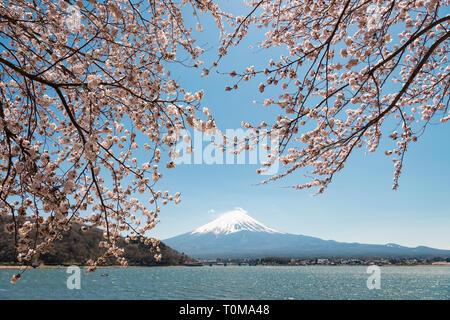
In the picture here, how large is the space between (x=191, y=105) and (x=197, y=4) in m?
2.12

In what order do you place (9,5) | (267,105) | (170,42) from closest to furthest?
1. (9,5)
2. (267,105)
3. (170,42)

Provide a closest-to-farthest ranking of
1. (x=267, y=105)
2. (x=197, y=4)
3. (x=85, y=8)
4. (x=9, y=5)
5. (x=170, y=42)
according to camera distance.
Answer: (x=85, y=8) → (x=9, y=5) → (x=267, y=105) → (x=197, y=4) → (x=170, y=42)

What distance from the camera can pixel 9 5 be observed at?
321cm

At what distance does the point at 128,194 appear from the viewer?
428cm

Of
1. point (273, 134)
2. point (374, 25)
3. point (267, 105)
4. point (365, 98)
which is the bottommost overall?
point (273, 134)

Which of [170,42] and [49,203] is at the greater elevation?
[170,42]

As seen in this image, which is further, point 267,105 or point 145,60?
point 267,105

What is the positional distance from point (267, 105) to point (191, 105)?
1362 mm

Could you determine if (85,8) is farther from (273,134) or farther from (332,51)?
(332,51)

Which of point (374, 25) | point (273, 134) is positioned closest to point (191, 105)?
point (273, 134)
